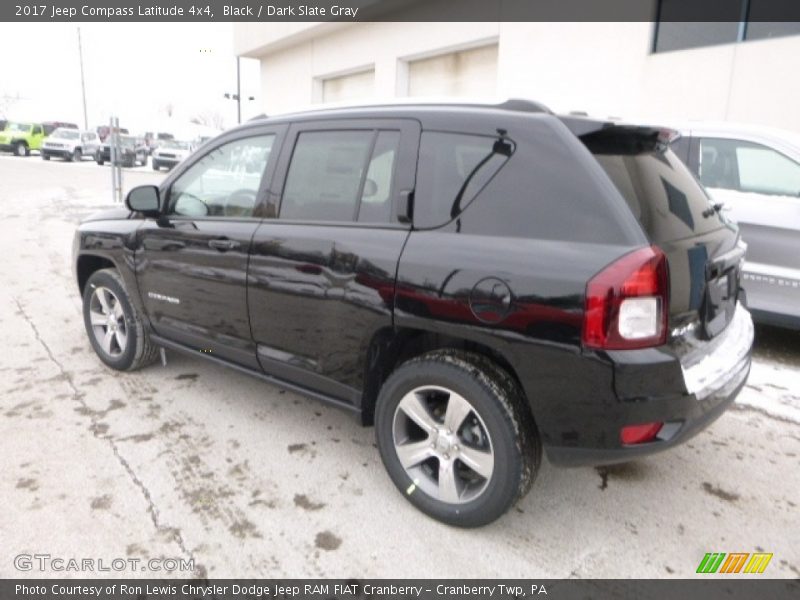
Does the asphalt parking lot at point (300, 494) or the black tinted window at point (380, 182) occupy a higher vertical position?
the black tinted window at point (380, 182)

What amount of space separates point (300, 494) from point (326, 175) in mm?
1590

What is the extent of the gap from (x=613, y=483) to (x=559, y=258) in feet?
4.72

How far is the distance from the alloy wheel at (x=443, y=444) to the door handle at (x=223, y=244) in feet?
4.33

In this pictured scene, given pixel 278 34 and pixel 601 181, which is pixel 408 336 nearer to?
pixel 601 181

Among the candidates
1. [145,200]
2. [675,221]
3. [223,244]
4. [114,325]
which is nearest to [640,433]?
[675,221]

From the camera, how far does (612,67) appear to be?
373 inches

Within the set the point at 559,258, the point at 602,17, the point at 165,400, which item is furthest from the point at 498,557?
the point at 602,17

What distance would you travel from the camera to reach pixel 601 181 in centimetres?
214

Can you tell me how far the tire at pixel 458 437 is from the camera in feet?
7.45

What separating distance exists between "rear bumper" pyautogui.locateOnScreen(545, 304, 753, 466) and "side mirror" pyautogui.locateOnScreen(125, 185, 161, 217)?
2.78 metres

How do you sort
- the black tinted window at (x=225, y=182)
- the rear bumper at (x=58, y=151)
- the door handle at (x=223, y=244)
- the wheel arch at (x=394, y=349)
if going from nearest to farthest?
the wheel arch at (x=394, y=349), the door handle at (x=223, y=244), the black tinted window at (x=225, y=182), the rear bumper at (x=58, y=151)

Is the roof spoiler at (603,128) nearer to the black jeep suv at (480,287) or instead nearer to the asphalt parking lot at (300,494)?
the black jeep suv at (480,287)

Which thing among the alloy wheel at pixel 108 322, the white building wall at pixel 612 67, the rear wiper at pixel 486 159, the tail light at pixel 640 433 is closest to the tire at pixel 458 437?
the tail light at pixel 640 433

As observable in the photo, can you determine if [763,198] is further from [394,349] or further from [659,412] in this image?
[394,349]
